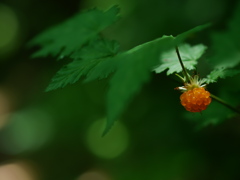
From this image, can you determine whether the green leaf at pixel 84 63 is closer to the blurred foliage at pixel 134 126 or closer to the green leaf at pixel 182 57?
the green leaf at pixel 182 57

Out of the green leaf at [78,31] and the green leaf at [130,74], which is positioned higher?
the green leaf at [78,31]

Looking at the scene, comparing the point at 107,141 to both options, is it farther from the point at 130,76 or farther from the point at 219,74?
the point at 130,76

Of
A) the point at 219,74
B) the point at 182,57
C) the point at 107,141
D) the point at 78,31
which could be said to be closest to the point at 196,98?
the point at 219,74

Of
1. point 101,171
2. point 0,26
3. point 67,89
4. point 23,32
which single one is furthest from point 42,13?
point 101,171

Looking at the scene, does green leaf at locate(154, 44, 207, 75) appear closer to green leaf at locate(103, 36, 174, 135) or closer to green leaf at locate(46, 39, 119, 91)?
green leaf at locate(46, 39, 119, 91)

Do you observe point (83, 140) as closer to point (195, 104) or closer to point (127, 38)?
point (127, 38)

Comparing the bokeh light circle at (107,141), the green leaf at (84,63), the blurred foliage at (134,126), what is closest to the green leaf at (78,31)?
the green leaf at (84,63)

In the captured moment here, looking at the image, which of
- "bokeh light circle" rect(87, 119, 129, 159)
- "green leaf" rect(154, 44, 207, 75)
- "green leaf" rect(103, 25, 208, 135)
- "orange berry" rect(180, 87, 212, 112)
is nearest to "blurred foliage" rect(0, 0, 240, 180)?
"bokeh light circle" rect(87, 119, 129, 159)
